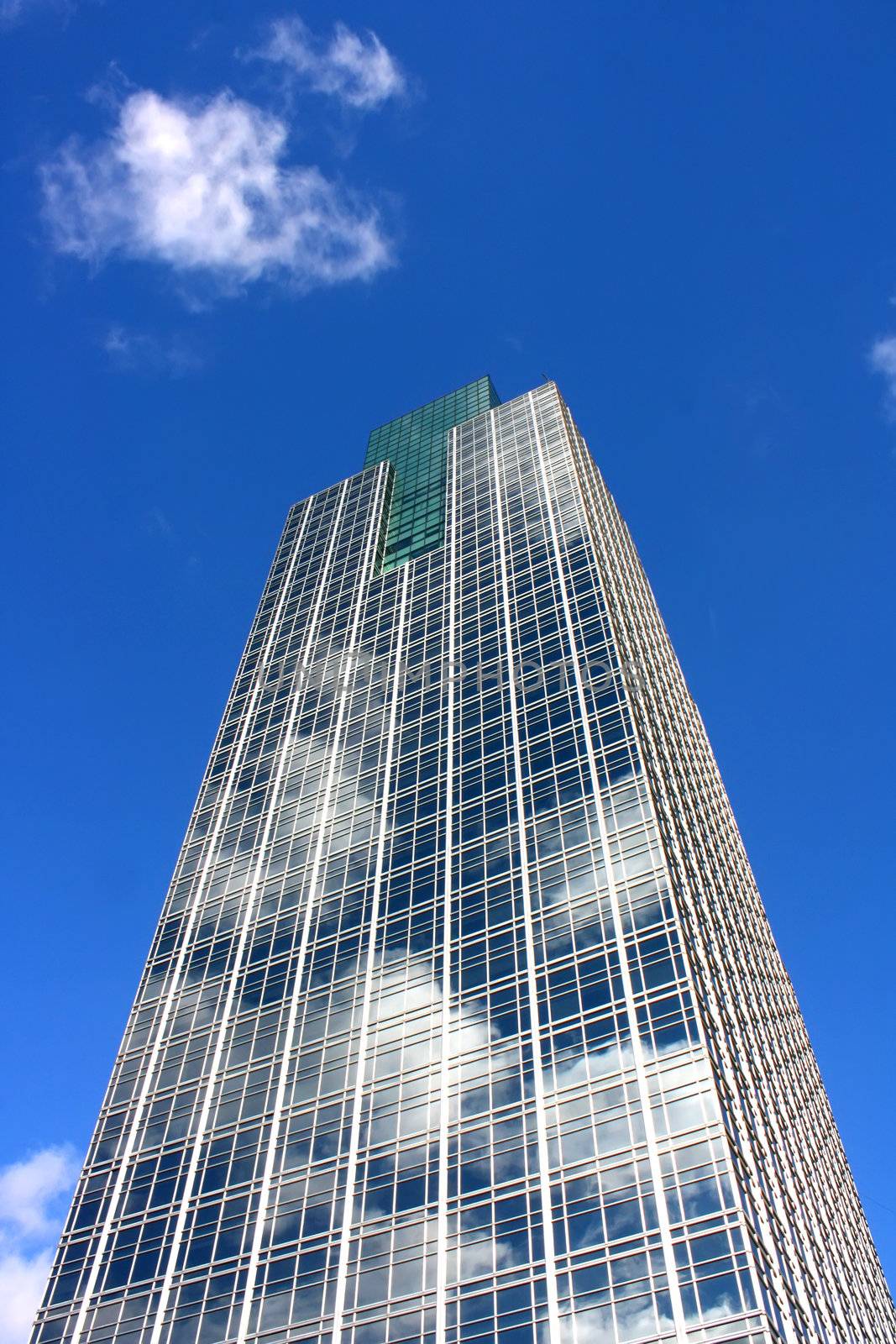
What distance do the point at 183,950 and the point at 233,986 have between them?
8408 mm

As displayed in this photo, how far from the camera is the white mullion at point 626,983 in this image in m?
53.0

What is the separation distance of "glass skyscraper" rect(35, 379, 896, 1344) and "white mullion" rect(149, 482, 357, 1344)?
0.83ft

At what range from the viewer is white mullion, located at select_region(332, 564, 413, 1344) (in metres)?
62.8

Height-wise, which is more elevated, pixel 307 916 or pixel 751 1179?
pixel 307 916

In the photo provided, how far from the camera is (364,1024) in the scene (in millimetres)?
76812

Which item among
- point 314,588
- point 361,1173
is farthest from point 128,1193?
point 314,588

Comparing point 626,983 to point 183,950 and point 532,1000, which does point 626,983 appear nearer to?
point 532,1000

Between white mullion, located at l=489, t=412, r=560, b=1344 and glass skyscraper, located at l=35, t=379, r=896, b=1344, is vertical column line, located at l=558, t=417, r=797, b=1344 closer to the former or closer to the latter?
glass skyscraper, located at l=35, t=379, r=896, b=1344

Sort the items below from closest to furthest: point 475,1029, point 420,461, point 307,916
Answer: point 475,1029, point 307,916, point 420,461

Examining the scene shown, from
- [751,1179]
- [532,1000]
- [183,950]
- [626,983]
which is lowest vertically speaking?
[751,1179]

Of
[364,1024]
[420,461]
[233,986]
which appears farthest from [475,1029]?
[420,461]

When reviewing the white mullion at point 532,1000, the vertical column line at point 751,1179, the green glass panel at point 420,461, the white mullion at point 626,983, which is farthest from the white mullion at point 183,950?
the vertical column line at point 751,1179

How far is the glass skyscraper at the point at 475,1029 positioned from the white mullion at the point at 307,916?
1.01ft

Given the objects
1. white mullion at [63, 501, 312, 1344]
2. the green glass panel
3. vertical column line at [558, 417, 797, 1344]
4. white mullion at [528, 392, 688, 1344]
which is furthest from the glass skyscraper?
the green glass panel
